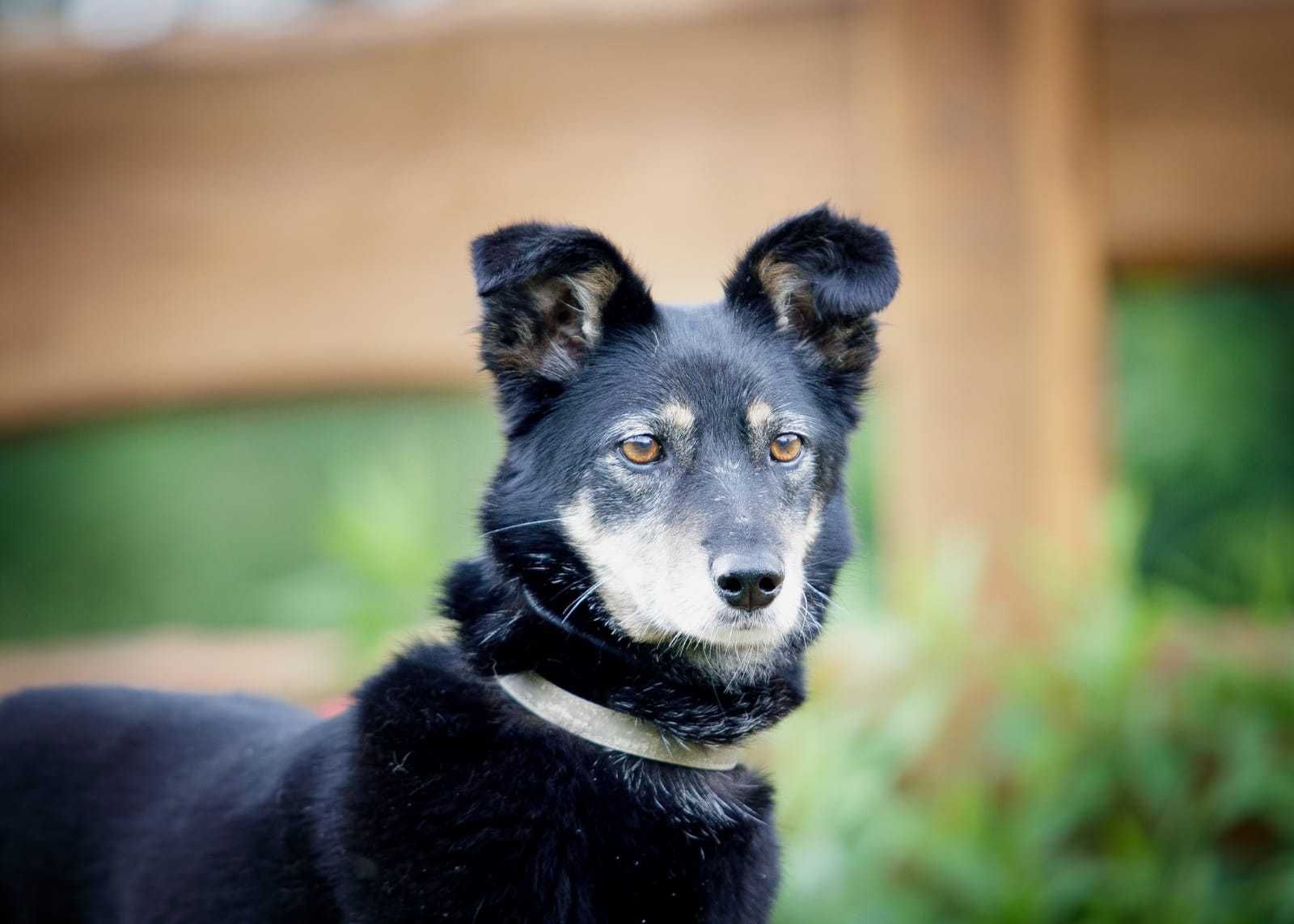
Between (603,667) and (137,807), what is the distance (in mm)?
984

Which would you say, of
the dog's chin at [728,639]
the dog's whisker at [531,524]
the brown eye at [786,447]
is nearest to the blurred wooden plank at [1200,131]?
the brown eye at [786,447]

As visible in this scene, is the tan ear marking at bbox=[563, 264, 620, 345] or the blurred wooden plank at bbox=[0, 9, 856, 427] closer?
the tan ear marking at bbox=[563, 264, 620, 345]

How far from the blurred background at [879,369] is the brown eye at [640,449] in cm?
234

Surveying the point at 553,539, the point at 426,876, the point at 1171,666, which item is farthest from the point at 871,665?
the point at 426,876

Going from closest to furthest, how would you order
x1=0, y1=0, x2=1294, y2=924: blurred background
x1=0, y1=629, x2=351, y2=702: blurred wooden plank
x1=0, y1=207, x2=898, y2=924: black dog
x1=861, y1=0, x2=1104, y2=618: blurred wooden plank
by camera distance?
x1=0, y1=207, x2=898, y2=924: black dog → x1=0, y1=0, x2=1294, y2=924: blurred background → x1=861, y1=0, x2=1104, y2=618: blurred wooden plank → x1=0, y1=629, x2=351, y2=702: blurred wooden plank

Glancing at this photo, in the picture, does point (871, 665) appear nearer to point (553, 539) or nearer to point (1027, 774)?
point (1027, 774)

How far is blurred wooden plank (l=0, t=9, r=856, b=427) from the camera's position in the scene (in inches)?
226

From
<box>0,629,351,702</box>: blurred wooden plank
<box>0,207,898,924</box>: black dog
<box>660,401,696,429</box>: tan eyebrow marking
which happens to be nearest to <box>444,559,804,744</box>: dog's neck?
<box>0,207,898,924</box>: black dog

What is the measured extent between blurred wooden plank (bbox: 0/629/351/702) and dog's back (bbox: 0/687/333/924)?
2541 mm

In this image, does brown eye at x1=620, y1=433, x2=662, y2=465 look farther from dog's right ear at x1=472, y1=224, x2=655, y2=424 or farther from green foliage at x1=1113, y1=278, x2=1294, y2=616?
green foliage at x1=1113, y1=278, x2=1294, y2=616

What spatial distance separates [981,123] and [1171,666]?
86.7 inches

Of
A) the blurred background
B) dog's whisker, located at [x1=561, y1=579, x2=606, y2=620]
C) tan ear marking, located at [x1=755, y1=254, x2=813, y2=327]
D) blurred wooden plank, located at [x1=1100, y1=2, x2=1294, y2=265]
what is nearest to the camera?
dog's whisker, located at [x1=561, y1=579, x2=606, y2=620]

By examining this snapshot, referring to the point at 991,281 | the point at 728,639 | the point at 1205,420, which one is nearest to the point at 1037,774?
the point at 991,281

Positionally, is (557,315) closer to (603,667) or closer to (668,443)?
(668,443)
